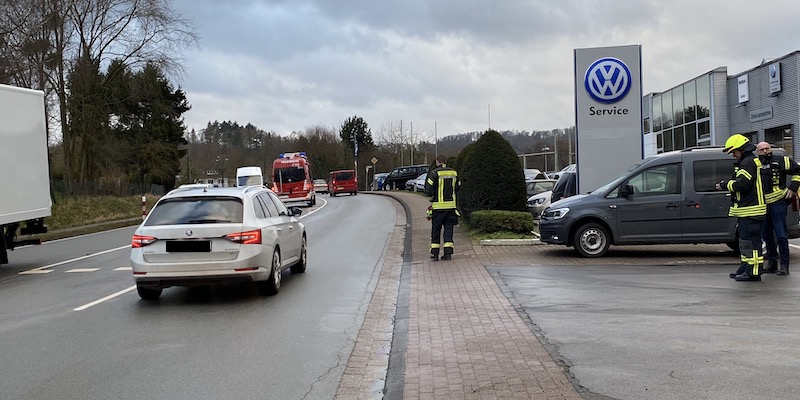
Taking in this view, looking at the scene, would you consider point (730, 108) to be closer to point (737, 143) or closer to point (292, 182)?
point (292, 182)

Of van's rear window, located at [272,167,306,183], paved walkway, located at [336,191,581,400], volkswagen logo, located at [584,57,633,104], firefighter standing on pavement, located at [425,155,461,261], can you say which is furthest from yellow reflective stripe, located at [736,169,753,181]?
van's rear window, located at [272,167,306,183]

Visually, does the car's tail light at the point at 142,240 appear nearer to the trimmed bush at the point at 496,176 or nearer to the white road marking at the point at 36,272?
the white road marking at the point at 36,272

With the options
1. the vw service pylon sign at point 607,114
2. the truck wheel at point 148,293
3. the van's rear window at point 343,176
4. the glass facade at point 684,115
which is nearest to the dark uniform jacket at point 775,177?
the vw service pylon sign at point 607,114

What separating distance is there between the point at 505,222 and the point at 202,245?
8089 mm

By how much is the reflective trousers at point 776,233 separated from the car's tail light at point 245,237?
6.87 m

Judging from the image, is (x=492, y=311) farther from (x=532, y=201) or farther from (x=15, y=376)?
(x=532, y=201)

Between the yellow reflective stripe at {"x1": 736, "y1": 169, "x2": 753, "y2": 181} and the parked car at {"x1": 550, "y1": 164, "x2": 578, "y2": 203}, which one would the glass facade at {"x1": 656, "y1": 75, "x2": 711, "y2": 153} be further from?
the yellow reflective stripe at {"x1": 736, "y1": 169, "x2": 753, "y2": 181}

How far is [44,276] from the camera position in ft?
41.5

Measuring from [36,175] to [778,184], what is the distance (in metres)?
13.1

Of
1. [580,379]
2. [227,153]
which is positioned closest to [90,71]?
Answer: [580,379]

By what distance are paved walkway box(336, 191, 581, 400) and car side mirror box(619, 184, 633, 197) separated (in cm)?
334

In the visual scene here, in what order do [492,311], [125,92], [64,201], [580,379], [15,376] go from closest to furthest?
[580,379]
[15,376]
[492,311]
[64,201]
[125,92]

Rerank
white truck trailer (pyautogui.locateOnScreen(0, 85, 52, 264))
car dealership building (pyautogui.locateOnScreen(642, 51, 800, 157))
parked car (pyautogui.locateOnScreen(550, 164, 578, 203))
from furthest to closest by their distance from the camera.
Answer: car dealership building (pyautogui.locateOnScreen(642, 51, 800, 157)), parked car (pyautogui.locateOnScreen(550, 164, 578, 203)), white truck trailer (pyautogui.locateOnScreen(0, 85, 52, 264))

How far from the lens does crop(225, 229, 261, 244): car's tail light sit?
8.93m
